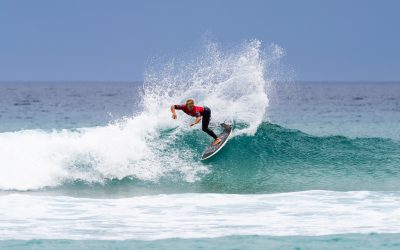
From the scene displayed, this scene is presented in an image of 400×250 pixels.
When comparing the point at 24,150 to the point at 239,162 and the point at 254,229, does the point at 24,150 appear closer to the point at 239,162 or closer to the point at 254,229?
the point at 239,162

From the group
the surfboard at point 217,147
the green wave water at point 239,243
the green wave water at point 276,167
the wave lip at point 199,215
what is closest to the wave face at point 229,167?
the green wave water at point 276,167

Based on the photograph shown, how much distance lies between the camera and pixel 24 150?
65.2ft

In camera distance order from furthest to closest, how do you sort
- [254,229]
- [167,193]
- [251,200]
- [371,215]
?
[167,193] < [251,200] < [371,215] < [254,229]

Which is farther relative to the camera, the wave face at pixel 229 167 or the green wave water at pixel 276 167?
the wave face at pixel 229 167

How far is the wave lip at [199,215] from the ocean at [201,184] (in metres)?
0.02

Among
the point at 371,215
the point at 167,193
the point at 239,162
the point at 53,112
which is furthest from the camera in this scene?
the point at 53,112

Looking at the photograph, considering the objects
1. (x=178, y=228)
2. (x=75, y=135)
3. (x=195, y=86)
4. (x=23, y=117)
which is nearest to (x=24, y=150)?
(x=75, y=135)

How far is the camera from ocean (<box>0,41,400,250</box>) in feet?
38.2

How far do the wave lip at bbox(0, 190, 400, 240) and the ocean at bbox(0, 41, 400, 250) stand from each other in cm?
2

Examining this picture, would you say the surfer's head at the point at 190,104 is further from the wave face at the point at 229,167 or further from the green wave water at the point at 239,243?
the green wave water at the point at 239,243

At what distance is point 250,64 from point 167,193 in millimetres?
7127

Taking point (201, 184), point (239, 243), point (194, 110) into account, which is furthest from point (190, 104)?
point (239, 243)

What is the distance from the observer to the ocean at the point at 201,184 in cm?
1164

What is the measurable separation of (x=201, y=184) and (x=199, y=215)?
4079 mm
